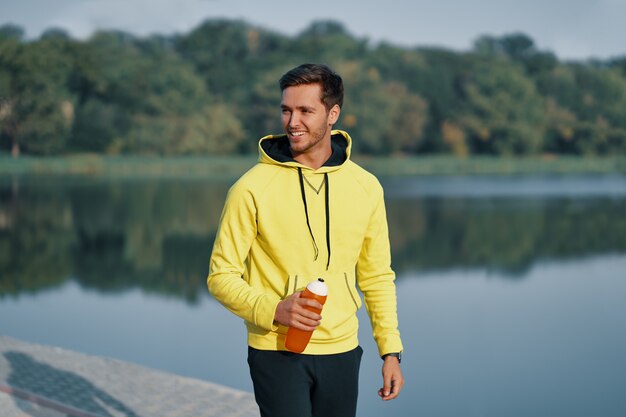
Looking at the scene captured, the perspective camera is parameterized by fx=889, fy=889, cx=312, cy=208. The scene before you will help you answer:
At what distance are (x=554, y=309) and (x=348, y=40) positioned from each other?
62.9 meters

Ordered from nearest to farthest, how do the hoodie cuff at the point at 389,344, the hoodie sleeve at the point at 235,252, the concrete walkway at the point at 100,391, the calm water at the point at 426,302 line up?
the hoodie sleeve at the point at 235,252 → the hoodie cuff at the point at 389,344 → the concrete walkway at the point at 100,391 → the calm water at the point at 426,302

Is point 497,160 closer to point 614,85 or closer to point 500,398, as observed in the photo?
point 614,85

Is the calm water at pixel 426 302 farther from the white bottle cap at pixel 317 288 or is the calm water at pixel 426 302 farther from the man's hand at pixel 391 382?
the white bottle cap at pixel 317 288

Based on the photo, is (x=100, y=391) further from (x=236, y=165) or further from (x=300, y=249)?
(x=236, y=165)

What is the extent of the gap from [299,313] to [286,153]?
1.73 feet

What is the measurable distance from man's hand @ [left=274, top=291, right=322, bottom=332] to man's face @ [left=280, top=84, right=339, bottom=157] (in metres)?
0.44

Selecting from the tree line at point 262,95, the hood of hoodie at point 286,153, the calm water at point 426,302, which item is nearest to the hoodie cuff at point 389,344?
the hood of hoodie at point 286,153

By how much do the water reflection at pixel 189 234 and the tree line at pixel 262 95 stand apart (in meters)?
20.8

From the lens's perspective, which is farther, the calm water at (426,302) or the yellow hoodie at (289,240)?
the calm water at (426,302)

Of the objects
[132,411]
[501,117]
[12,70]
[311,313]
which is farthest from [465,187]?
[311,313]

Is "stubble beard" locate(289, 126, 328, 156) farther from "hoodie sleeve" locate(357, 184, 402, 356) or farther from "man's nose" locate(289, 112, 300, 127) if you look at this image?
"hoodie sleeve" locate(357, 184, 402, 356)

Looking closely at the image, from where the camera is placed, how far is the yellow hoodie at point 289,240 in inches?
97.2

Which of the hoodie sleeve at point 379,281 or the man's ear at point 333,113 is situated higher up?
the man's ear at point 333,113

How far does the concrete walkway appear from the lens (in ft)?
16.0
